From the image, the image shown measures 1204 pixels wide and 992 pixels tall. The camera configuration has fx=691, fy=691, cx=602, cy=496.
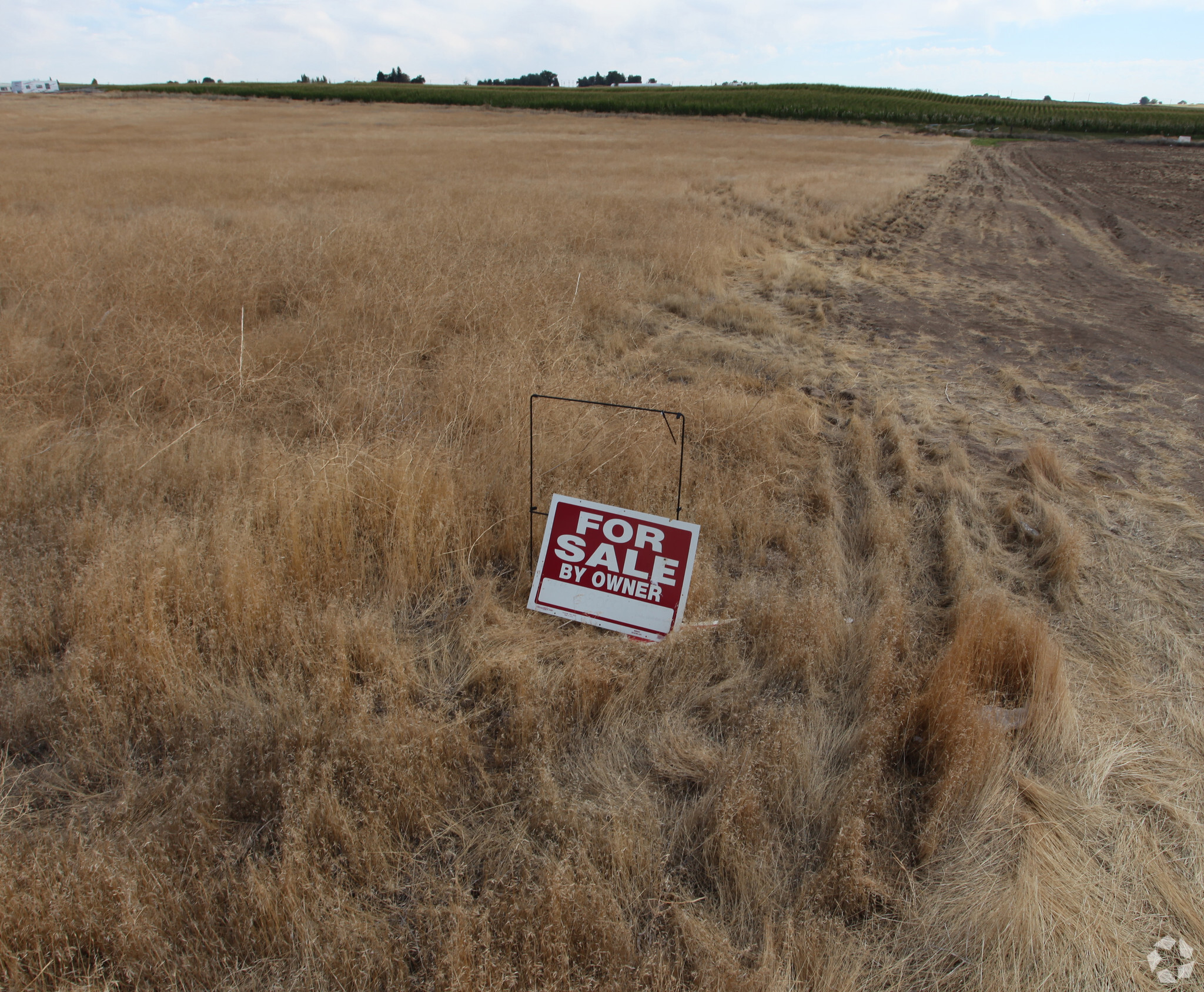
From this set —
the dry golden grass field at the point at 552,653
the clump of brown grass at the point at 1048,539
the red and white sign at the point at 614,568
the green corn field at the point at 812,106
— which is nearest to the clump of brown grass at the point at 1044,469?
the dry golden grass field at the point at 552,653

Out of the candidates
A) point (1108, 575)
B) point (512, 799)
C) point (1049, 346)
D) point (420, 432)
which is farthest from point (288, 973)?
point (1049, 346)

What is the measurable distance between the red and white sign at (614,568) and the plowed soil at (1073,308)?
3.25 metres

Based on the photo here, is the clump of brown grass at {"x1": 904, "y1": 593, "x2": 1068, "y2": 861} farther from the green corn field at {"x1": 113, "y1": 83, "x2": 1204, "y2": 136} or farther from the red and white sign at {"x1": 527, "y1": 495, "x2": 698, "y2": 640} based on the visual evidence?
the green corn field at {"x1": 113, "y1": 83, "x2": 1204, "y2": 136}

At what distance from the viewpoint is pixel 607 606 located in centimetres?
296

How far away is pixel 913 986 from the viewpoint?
172cm

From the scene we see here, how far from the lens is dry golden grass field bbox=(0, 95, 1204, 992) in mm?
1775

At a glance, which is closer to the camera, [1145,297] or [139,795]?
[139,795]

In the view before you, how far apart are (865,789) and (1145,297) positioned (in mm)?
9570

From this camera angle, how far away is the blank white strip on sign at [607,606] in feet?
9.48

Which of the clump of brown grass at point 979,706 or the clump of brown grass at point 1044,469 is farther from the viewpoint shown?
the clump of brown grass at point 1044,469

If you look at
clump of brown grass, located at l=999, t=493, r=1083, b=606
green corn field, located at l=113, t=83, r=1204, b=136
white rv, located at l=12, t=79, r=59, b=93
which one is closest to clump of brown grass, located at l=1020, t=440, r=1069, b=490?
clump of brown grass, located at l=999, t=493, r=1083, b=606

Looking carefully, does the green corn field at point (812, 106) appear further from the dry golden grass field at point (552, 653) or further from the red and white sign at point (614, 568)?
the red and white sign at point (614, 568)

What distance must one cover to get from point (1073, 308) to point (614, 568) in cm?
818

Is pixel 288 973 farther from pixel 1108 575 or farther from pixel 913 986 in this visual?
pixel 1108 575
